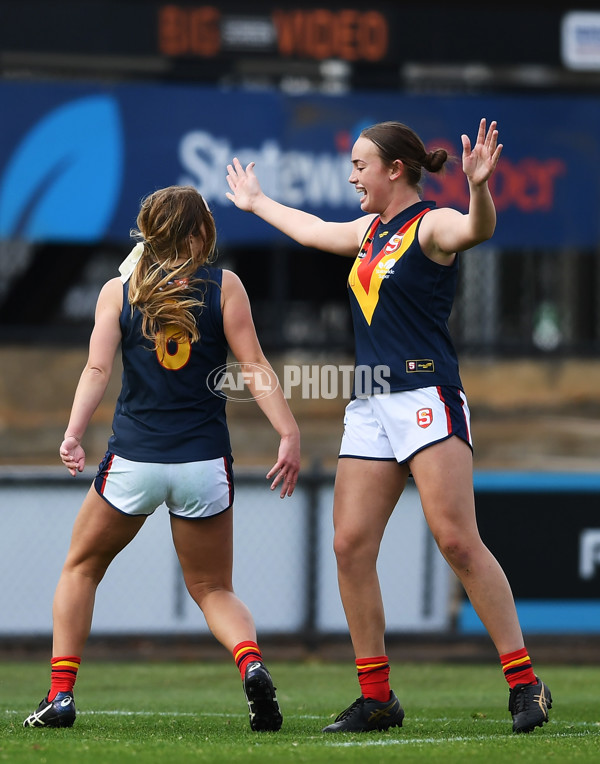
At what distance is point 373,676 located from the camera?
15.7 feet

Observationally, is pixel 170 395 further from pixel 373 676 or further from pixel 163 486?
pixel 373 676

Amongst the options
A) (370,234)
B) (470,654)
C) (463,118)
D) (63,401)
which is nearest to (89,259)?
(63,401)

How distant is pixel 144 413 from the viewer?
464 cm

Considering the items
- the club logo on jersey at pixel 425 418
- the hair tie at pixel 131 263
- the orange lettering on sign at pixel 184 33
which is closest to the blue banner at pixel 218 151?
the orange lettering on sign at pixel 184 33

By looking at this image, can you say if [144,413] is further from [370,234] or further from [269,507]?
[269,507]

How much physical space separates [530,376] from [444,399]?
25.3 ft

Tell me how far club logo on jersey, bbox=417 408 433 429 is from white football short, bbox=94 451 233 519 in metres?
0.70

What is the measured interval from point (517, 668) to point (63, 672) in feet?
5.10

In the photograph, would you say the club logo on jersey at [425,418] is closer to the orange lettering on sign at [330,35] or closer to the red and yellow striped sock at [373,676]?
the red and yellow striped sock at [373,676]

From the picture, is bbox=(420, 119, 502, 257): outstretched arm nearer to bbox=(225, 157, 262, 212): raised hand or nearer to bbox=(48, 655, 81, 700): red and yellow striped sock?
bbox=(225, 157, 262, 212): raised hand

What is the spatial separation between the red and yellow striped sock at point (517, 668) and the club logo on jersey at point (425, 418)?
0.84 m

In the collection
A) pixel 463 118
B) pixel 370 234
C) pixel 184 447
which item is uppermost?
pixel 463 118

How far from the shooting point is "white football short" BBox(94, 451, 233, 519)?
4570 mm

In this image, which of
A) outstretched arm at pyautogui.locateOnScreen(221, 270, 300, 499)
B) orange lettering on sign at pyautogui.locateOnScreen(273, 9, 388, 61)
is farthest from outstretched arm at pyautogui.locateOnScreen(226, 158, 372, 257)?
orange lettering on sign at pyautogui.locateOnScreen(273, 9, 388, 61)
